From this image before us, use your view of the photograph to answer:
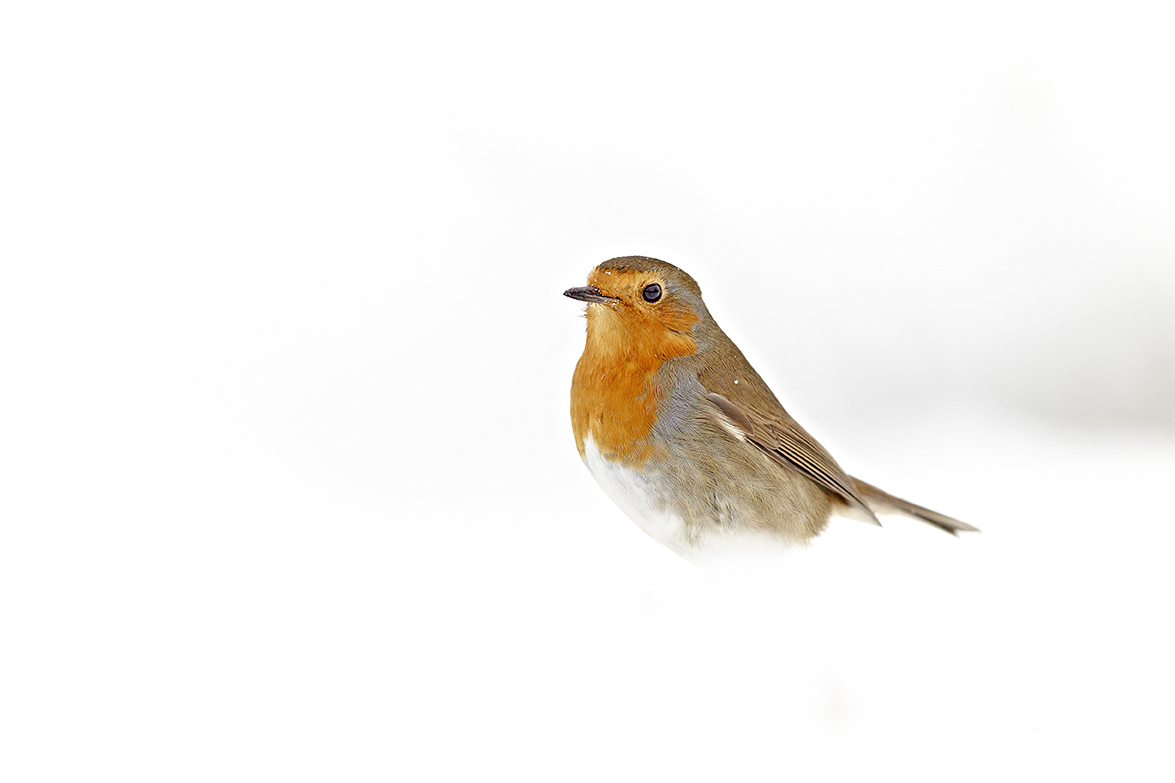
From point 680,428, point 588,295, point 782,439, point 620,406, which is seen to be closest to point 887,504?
point 782,439

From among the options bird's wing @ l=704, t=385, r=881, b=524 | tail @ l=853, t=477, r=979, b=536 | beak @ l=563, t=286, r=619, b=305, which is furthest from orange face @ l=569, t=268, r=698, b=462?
tail @ l=853, t=477, r=979, b=536

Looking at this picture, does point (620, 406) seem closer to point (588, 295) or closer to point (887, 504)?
point (588, 295)

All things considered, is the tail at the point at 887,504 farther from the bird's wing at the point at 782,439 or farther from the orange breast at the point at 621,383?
the orange breast at the point at 621,383

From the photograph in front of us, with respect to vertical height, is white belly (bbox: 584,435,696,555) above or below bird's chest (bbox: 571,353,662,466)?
below

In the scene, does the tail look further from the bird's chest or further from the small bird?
the bird's chest

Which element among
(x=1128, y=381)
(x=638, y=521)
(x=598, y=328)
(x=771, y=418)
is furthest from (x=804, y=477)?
(x=1128, y=381)

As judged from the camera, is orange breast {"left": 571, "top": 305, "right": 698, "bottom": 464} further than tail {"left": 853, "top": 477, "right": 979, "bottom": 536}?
No
